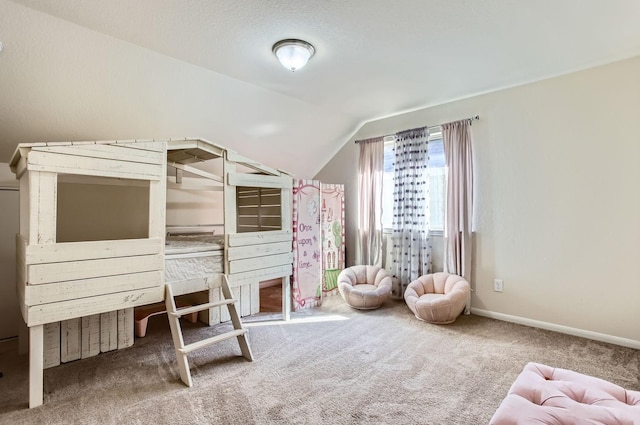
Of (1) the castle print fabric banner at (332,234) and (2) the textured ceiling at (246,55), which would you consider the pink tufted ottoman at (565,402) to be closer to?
(2) the textured ceiling at (246,55)

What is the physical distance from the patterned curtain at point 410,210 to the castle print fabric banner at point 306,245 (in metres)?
A: 1.02

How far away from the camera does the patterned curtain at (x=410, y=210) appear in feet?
12.5

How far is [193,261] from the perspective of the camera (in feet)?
8.55

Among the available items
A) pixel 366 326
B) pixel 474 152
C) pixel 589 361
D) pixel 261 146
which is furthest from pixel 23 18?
pixel 589 361

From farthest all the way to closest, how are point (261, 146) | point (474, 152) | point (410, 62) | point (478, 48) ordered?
1. point (261, 146)
2. point (474, 152)
3. point (410, 62)
4. point (478, 48)

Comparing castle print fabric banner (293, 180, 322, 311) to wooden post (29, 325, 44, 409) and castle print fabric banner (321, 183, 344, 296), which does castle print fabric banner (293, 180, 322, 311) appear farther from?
wooden post (29, 325, 44, 409)

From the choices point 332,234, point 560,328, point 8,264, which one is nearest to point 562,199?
point 560,328

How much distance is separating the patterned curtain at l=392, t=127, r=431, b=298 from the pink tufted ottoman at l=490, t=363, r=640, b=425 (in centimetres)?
220

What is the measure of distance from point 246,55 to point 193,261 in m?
1.75

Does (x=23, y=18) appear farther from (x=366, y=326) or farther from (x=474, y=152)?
(x=474, y=152)

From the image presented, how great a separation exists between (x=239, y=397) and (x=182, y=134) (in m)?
2.54

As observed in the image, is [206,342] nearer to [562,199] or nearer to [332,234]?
[332,234]

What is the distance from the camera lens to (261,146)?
3961 mm

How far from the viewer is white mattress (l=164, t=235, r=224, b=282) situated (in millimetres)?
2465
